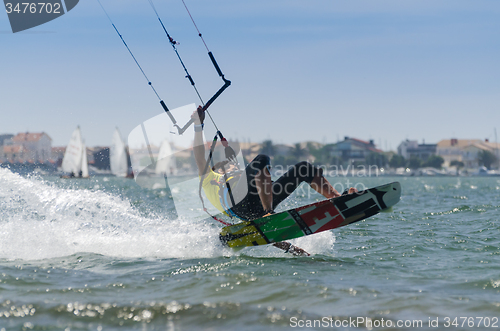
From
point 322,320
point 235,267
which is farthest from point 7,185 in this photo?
point 322,320

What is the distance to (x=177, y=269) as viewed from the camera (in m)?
5.59

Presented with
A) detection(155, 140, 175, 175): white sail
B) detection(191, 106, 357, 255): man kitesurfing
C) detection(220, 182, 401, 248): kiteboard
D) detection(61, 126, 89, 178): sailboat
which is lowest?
detection(220, 182, 401, 248): kiteboard

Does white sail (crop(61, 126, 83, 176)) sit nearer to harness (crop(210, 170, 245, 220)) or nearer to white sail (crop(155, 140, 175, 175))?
white sail (crop(155, 140, 175, 175))

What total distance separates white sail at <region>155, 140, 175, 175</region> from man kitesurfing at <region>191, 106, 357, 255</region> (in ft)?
2.61

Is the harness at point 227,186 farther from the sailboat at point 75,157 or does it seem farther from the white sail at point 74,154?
the sailboat at point 75,157

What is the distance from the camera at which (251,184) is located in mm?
6078

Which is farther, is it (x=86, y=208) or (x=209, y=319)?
(x=86, y=208)

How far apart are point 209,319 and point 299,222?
2605 millimetres

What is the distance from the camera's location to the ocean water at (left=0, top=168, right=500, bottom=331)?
12.8 ft

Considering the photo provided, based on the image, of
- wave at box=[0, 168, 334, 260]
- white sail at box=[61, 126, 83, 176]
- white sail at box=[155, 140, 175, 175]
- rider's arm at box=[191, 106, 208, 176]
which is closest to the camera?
rider's arm at box=[191, 106, 208, 176]

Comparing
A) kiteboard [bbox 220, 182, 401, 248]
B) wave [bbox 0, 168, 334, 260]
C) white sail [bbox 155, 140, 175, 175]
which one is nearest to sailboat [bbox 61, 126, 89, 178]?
wave [bbox 0, 168, 334, 260]

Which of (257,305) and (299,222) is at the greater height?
(299,222)

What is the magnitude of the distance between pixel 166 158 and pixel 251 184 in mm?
1671

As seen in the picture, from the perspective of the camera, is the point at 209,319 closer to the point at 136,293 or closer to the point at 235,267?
the point at 136,293
